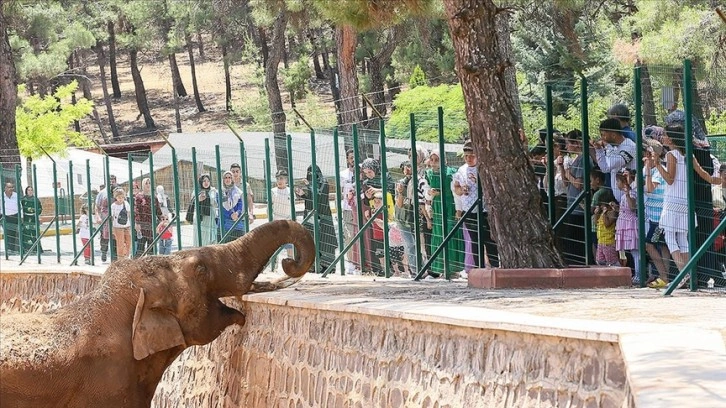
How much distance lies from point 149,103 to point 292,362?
63.5 metres

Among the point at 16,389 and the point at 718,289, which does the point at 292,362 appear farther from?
the point at 718,289

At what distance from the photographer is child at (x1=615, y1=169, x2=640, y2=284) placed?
39.5 ft

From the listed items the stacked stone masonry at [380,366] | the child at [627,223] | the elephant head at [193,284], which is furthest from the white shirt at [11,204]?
the child at [627,223]

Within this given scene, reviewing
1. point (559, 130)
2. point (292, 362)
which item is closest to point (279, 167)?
point (559, 130)

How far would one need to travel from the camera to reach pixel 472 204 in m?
14.3

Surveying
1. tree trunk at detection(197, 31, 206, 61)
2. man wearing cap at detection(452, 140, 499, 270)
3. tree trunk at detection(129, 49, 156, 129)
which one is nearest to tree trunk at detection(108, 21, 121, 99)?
tree trunk at detection(129, 49, 156, 129)

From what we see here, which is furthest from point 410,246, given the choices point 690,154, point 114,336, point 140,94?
point 140,94

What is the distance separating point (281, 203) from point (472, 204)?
406 cm

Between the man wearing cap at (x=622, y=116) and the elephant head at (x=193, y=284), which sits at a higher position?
the man wearing cap at (x=622, y=116)

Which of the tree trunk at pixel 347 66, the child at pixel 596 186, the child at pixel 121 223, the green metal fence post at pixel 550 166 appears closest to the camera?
the child at pixel 596 186

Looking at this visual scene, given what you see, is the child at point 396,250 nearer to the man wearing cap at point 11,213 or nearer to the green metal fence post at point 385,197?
the green metal fence post at point 385,197

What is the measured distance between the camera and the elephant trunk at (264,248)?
11.4m

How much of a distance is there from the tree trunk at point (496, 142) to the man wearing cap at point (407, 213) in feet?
6.82

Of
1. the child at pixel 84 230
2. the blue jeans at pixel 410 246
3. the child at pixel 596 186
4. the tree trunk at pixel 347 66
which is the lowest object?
the child at pixel 84 230
